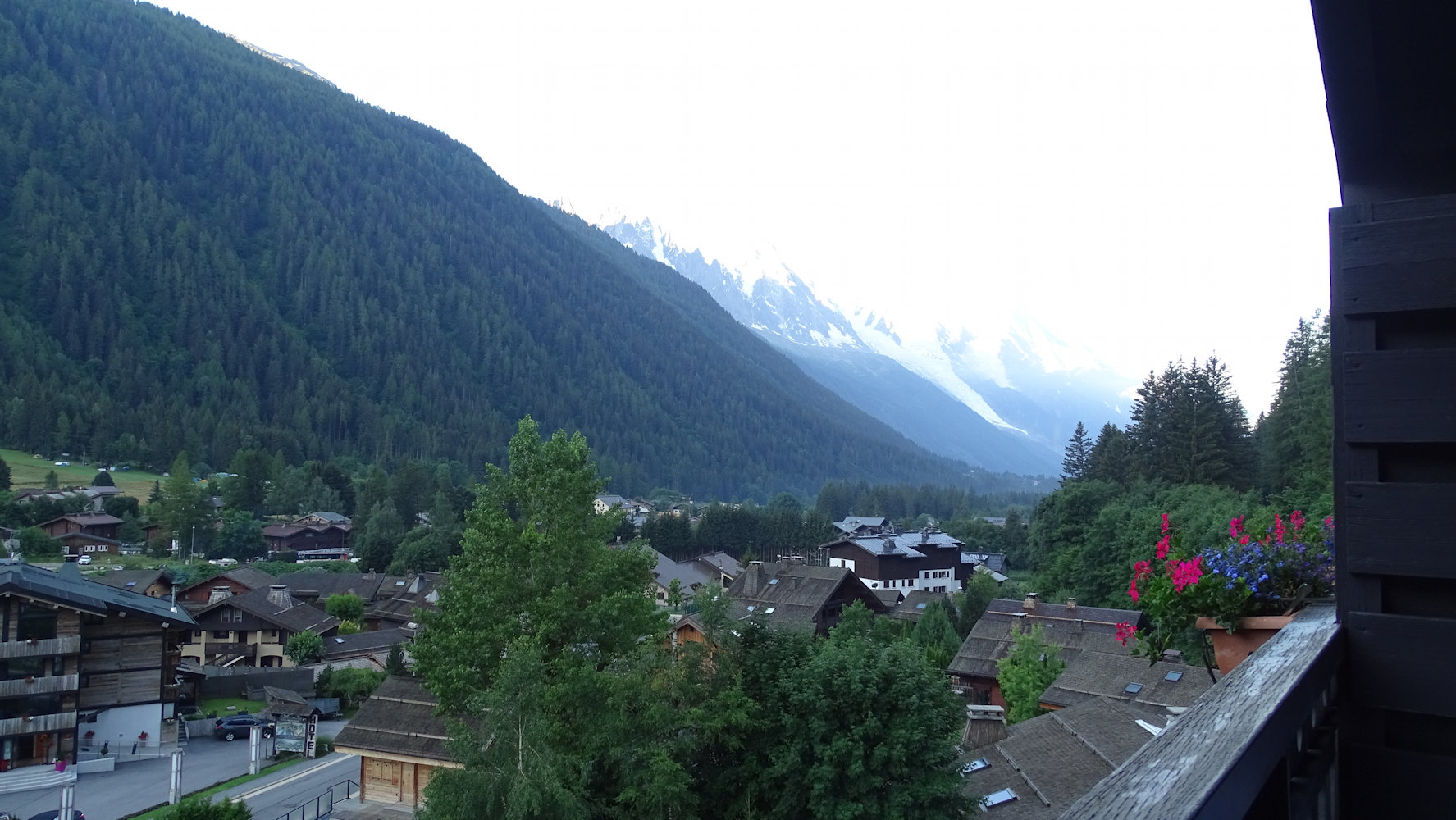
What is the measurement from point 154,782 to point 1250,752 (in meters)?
32.9

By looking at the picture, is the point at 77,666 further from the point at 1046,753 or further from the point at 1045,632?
the point at 1045,632

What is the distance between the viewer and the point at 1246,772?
5.14 ft

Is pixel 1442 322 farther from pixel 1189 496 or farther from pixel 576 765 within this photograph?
pixel 1189 496

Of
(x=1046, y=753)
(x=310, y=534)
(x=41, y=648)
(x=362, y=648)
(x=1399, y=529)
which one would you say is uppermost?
(x=1399, y=529)

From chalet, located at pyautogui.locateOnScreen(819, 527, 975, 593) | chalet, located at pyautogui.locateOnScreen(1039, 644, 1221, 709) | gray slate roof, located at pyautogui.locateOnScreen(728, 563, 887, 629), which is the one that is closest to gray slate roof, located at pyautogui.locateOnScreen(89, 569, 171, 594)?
gray slate roof, located at pyautogui.locateOnScreen(728, 563, 887, 629)

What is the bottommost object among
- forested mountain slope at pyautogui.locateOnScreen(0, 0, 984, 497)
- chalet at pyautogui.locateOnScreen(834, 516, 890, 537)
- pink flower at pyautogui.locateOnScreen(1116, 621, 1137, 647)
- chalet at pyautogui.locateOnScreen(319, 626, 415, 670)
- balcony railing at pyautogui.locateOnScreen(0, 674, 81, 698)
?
chalet at pyautogui.locateOnScreen(319, 626, 415, 670)

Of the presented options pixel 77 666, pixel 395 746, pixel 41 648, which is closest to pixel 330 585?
pixel 77 666

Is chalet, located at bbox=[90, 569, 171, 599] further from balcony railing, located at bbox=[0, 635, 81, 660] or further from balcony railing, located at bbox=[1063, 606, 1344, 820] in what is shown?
balcony railing, located at bbox=[1063, 606, 1344, 820]

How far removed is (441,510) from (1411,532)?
283 ft

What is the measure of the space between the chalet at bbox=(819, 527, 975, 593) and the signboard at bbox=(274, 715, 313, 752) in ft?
152

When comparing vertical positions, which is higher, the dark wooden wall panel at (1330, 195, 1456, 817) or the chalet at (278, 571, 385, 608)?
the dark wooden wall panel at (1330, 195, 1456, 817)

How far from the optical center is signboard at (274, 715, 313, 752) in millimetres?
30875

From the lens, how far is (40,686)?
93.9ft

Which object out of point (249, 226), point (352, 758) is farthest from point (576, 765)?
point (249, 226)
